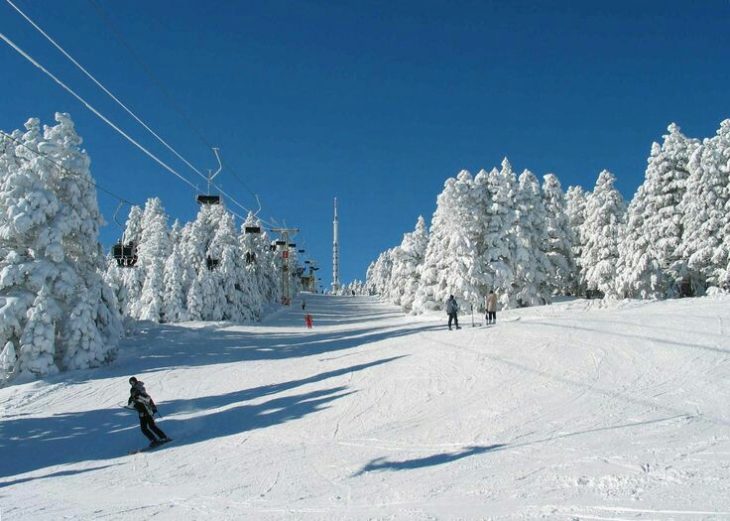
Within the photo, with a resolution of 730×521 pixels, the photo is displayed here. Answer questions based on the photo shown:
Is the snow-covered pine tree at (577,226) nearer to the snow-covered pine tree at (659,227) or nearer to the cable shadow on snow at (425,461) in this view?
the snow-covered pine tree at (659,227)

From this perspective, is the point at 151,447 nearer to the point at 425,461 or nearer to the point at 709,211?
the point at 425,461

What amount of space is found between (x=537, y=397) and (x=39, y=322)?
2093 cm

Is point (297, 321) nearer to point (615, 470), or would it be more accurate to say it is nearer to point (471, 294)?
point (471, 294)

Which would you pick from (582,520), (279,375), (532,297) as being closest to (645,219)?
(532,297)

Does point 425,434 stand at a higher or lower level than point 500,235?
lower

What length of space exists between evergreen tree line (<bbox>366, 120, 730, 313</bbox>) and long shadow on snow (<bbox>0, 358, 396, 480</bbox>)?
24.4m

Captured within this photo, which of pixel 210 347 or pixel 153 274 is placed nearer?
pixel 210 347

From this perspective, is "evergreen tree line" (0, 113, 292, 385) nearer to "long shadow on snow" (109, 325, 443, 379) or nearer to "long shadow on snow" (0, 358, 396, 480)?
"long shadow on snow" (109, 325, 443, 379)

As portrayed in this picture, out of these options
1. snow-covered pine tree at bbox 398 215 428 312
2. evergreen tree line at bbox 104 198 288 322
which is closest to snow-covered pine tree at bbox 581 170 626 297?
snow-covered pine tree at bbox 398 215 428 312

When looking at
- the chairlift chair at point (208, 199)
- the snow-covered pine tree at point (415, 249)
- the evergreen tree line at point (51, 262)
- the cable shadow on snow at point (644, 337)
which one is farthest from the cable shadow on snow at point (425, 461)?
the snow-covered pine tree at point (415, 249)

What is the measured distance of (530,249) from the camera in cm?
4234

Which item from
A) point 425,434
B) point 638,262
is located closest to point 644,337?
point 425,434

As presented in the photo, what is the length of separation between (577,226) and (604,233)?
48.5 feet

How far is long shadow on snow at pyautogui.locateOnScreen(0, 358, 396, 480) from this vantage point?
543 inches
